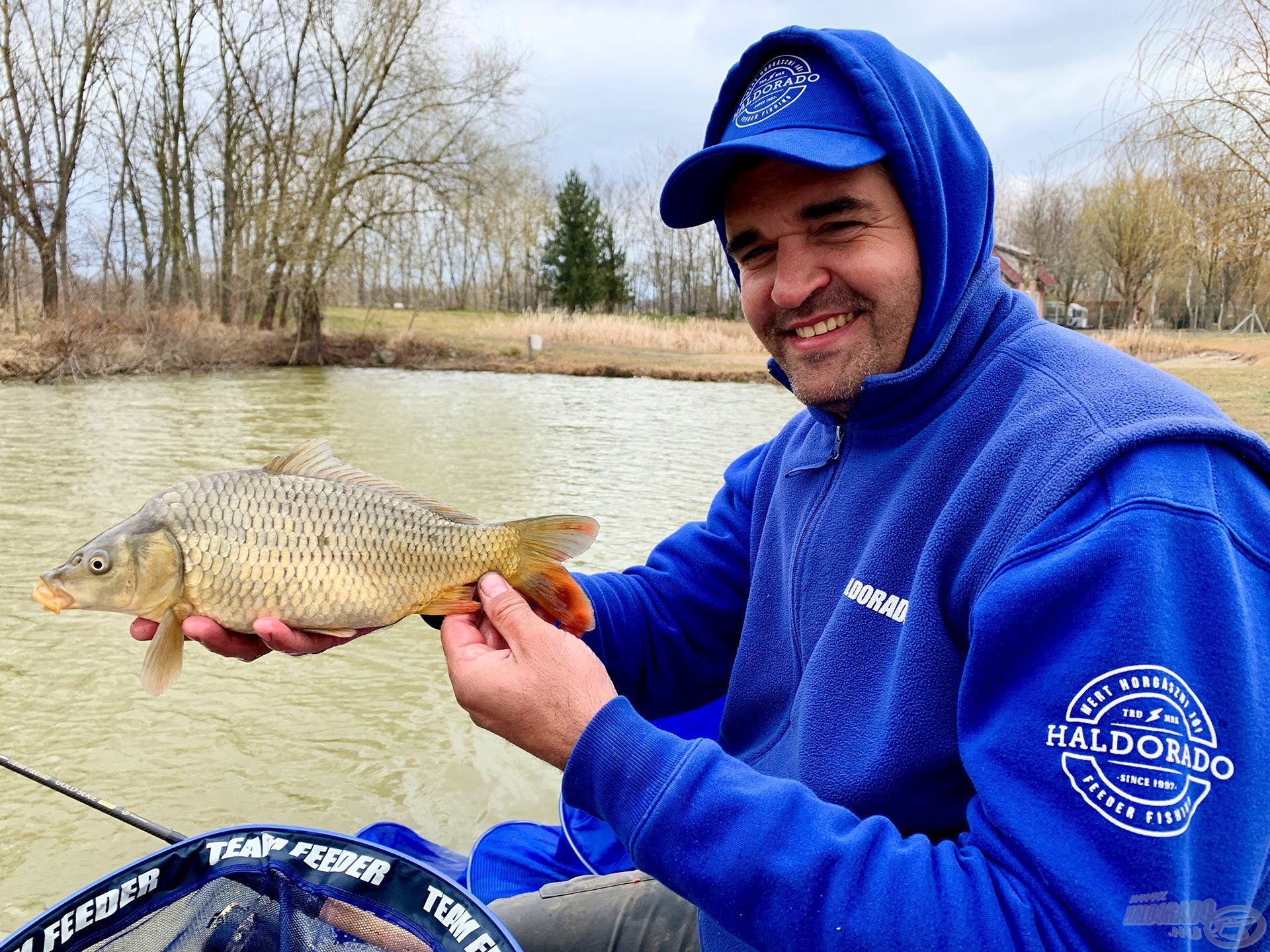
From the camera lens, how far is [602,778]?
102 cm

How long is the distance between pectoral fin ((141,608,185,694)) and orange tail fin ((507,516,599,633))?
0.59m

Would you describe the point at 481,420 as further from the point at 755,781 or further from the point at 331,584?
the point at 755,781

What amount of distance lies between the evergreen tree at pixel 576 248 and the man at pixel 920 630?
39228mm

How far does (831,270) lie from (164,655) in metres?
1.30

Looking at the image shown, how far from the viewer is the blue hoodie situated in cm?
76

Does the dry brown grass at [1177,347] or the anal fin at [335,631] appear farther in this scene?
→ the dry brown grass at [1177,347]

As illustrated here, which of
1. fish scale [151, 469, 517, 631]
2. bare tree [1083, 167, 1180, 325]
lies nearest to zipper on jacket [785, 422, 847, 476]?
fish scale [151, 469, 517, 631]

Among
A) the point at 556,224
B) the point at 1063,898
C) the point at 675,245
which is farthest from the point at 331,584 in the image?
the point at 675,245

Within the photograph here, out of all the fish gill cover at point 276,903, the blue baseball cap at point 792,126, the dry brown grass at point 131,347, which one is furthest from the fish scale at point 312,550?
the dry brown grass at point 131,347

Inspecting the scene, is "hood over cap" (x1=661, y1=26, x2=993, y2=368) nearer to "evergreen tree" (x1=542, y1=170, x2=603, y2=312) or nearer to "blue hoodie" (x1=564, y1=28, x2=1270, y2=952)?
"blue hoodie" (x1=564, y1=28, x2=1270, y2=952)

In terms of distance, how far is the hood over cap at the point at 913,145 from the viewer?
122 cm

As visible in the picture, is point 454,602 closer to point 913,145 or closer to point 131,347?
point 913,145

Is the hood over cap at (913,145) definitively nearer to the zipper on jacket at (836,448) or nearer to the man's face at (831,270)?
the man's face at (831,270)

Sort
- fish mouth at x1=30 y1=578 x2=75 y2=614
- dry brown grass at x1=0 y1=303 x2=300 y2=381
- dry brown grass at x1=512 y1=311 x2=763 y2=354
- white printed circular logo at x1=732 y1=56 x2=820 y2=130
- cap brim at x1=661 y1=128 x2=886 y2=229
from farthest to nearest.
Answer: dry brown grass at x1=512 y1=311 x2=763 y2=354, dry brown grass at x1=0 y1=303 x2=300 y2=381, fish mouth at x1=30 y1=578 x2=75 y2=614, white printed circular logo at x1=732 y1=56 x2=820 y2=130, cap brim at x1=661 y1=128 x2=886 y2=229
